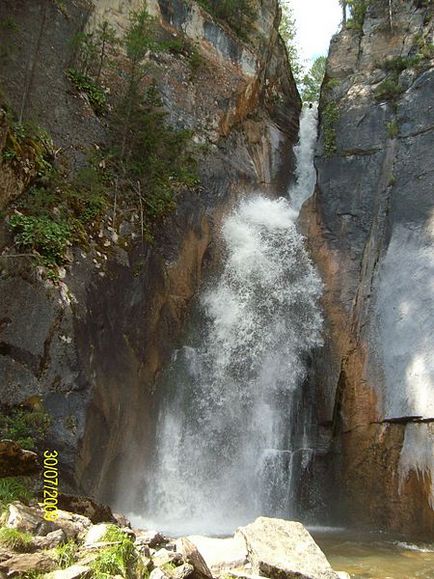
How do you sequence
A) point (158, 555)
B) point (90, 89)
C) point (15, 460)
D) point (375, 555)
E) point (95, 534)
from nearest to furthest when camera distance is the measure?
point (95, 534)
point (158, 555)
point (15, 460)
point (375, 555)
point (90, 89)

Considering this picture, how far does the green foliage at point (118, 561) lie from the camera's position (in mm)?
3776

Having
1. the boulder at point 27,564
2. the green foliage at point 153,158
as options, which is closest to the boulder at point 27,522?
the boulder at point 27,564

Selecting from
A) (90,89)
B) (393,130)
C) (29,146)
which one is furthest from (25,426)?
(393,130)

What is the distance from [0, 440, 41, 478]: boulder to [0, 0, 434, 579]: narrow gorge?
0.03 m

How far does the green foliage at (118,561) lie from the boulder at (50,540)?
361 mm

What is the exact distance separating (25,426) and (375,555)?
545 cm

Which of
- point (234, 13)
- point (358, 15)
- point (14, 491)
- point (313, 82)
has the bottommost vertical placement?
point (14, 491)

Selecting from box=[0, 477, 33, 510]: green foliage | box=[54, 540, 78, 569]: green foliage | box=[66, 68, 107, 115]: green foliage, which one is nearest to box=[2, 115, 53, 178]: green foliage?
box=[66, 68, 107, 115]: green foliage

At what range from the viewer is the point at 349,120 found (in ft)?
56.3

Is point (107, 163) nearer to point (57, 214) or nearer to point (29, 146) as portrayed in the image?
point (29, 146)

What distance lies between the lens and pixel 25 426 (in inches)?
276

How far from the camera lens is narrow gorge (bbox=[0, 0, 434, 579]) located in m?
8.16

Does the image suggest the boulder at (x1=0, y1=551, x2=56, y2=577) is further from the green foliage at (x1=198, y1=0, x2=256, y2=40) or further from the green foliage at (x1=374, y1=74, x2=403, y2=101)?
the green foliage at (x1=198, y1=0, x2=256, y2=40)

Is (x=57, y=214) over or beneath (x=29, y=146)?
beneath
